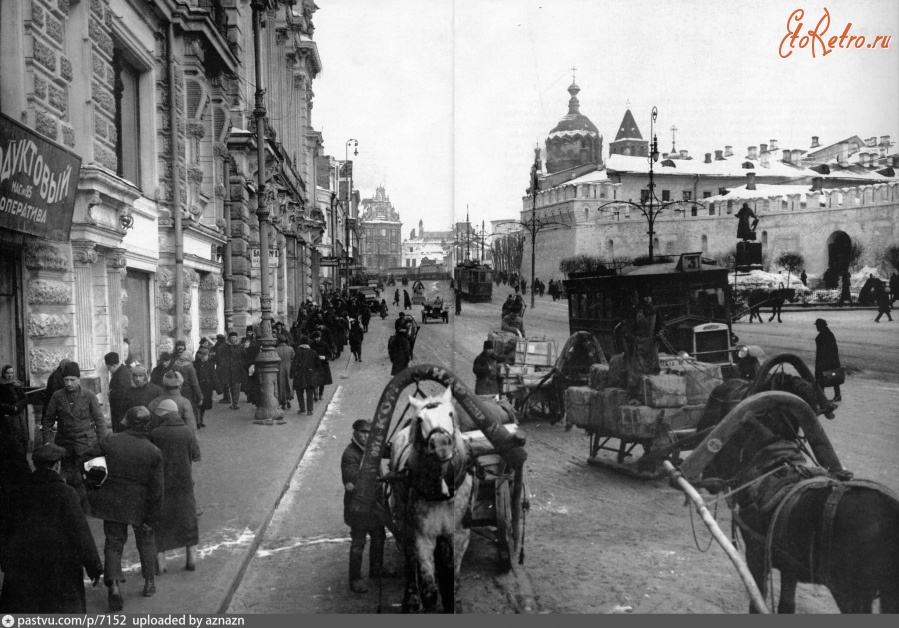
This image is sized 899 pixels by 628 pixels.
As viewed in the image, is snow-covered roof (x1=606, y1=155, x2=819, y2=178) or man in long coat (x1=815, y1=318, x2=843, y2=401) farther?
snow-covered roof (x1=606, y1=155, x2=819, y2=178)

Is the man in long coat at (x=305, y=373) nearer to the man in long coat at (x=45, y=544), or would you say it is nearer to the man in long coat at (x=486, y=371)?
the man in long coat at (x=486, y=371)

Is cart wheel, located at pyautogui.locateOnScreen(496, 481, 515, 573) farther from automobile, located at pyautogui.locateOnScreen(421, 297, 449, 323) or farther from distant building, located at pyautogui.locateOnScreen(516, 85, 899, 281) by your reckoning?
distant building, located at pyautogui.locateOnScreen(516, 85, 899, 281)

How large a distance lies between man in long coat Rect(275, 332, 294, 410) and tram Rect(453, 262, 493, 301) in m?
2.52

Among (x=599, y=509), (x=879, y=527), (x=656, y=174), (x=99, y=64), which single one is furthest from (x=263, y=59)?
(x=879, y=527)

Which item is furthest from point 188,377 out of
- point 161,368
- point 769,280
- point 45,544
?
point 769,280

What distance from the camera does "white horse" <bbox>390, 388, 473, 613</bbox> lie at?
5102 mm

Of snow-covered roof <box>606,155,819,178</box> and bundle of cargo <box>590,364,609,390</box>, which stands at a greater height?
snow-covered roof <box>606,155,819,178</box>

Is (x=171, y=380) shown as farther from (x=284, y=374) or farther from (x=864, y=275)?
(x=864, y=275)

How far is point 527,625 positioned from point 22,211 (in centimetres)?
470

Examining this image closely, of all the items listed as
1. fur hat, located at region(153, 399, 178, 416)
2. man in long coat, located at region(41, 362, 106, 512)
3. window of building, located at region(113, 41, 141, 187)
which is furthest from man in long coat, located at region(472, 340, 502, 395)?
window of building, located at region(113, 41, 141, 187)

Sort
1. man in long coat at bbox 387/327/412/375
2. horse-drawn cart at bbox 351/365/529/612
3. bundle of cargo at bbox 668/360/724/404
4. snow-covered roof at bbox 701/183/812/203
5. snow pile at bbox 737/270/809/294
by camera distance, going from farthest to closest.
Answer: man in long coat at bbox 387/327/412/375 < snow-covered roof at bbox 701/183/812/203 < snow pile at bbox 737/270/809/294 < bundle of cargo at bbox 668/360/724/404 < horse-drawn cart at bbox 351/365/529/612

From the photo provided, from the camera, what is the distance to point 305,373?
8.21 m

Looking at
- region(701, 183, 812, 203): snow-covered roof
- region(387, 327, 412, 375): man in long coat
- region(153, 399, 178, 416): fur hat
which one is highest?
region(701, 183, 812, 203): snow-covered roof

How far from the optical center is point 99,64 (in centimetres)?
725
